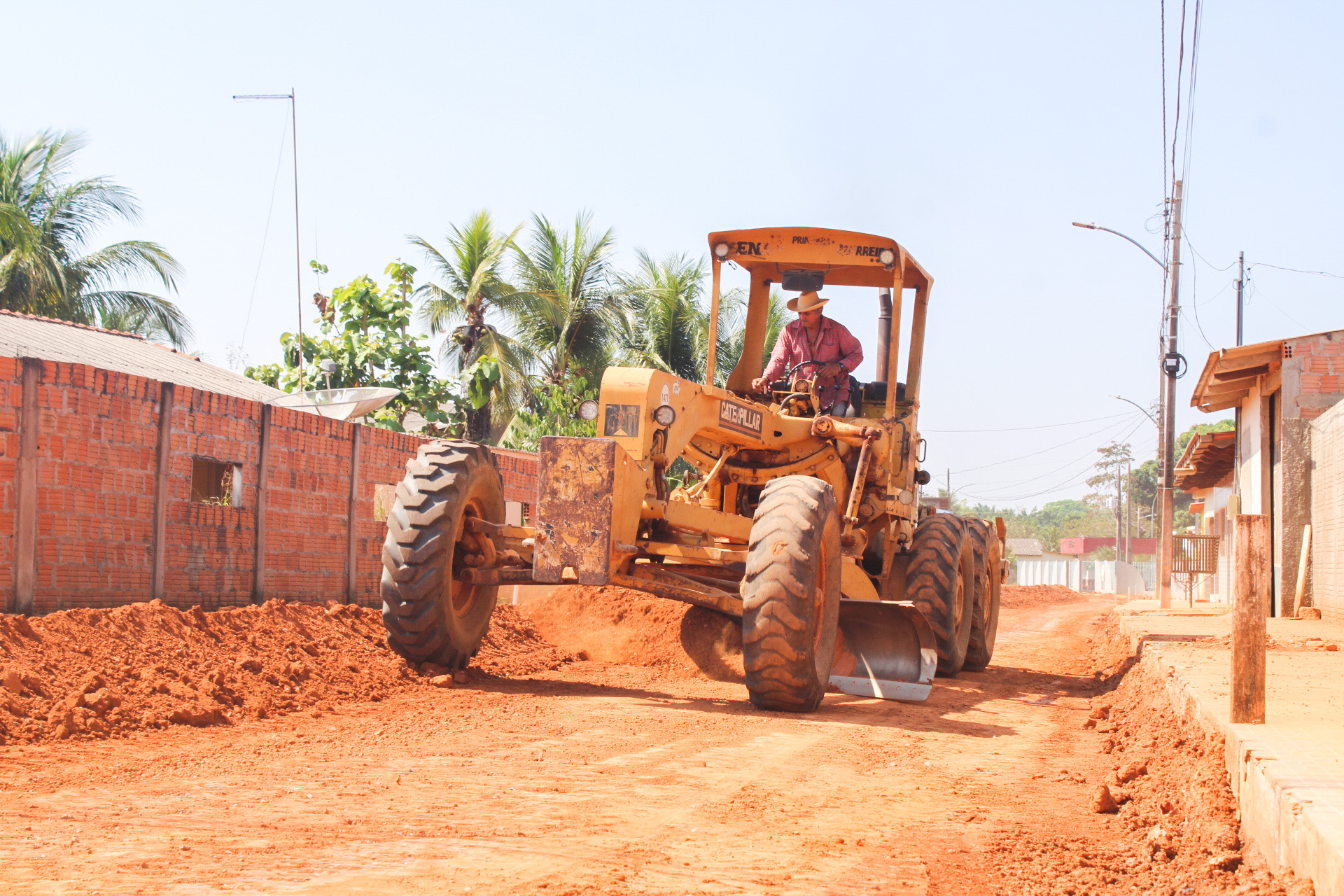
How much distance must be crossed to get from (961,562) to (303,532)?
596 cm

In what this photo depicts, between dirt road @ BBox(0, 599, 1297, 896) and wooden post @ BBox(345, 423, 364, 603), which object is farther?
wooden post @ BBox(345, 423, 364, 603)

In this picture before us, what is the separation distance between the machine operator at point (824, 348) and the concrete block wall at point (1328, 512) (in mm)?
7356

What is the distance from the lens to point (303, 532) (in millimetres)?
10930

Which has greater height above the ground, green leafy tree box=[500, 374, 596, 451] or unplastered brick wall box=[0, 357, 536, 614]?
green leafy tree box=[500, 374, 596, 451]

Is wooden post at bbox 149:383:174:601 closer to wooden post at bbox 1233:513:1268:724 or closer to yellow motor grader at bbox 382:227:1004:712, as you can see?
yellow motor grader at bbox 382:227:1004:712

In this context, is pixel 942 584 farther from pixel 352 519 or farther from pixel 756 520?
pixel 352 519

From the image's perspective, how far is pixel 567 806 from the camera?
4.65 meters

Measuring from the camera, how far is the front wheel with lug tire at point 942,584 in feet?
33.1

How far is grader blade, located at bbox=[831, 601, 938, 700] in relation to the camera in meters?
8.66

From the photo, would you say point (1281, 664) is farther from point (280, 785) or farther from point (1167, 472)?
point (1167, 472)

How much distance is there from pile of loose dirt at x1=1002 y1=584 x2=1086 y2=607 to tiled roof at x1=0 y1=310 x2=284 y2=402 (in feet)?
80.1

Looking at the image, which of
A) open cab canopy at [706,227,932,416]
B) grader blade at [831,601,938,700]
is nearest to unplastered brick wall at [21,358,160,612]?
open cab canopy at [706,227,932,416]

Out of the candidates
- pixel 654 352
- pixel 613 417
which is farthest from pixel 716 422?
pixel 654 352

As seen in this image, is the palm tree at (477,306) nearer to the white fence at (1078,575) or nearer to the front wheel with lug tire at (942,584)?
the front wheel with lug tire at (942,584)
